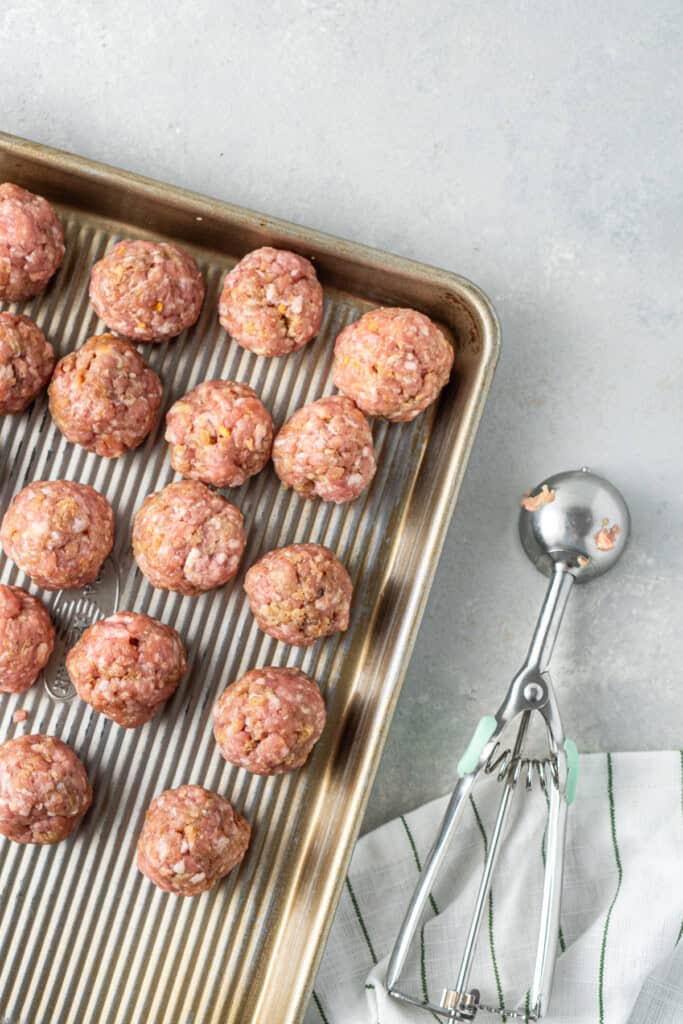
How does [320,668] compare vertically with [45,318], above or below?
below

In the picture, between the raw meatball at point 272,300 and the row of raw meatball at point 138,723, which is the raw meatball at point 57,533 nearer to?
the row of raw meatball at point 138,723

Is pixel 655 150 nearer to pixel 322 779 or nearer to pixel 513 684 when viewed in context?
pixel 513 684

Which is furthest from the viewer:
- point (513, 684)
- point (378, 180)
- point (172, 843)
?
point (378, 180)

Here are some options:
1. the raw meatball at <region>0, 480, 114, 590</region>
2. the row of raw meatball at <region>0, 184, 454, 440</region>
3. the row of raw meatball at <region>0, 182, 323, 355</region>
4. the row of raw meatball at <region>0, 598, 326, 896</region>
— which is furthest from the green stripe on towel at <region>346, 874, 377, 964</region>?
the row of raw meatball at <region>0, 182, 323, 355</region>

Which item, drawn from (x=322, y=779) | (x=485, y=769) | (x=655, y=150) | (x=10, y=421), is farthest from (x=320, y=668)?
(x=655, y=150)

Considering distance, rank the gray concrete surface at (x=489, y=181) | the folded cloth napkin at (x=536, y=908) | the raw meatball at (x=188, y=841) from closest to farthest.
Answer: the raw meatball at (x=188, y=841) → the folded cloth napkin at (x=536, y=908) → the gray concrete surface at (x=489, y=181)

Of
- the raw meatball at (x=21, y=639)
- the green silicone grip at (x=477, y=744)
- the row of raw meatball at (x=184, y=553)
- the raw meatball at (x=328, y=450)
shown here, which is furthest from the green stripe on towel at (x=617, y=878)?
the raw meatball at (x=21, y=639)
